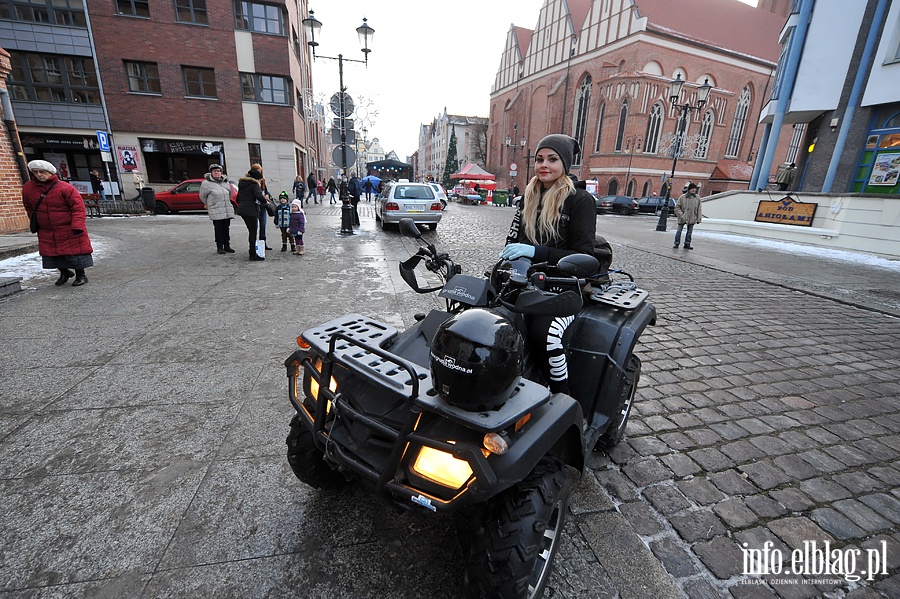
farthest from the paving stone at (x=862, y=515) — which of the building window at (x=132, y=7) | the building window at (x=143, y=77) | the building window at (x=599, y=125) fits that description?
the building window at (x=599, y=125)

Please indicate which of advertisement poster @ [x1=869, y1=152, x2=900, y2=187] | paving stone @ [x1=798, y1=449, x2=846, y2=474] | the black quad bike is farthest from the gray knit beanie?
advertisement poster @ [x1=869, y1=152, x2=900, y2=187]

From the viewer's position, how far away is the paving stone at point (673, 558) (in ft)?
6.07

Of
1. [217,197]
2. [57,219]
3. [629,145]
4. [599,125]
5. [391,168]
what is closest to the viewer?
[57,219]

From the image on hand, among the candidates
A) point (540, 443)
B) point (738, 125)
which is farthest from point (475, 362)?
point (738, 125)

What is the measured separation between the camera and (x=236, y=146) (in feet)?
74.7

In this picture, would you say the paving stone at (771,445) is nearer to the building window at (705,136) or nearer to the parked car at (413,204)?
the parked car at (413,204)

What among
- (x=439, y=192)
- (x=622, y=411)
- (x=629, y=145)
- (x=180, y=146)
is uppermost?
(x=629, y=145)

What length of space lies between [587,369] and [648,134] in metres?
41.1

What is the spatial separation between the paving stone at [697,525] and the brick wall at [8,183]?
43.3 feet

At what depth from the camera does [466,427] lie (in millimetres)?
1375

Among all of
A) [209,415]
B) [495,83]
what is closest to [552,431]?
[209,415]

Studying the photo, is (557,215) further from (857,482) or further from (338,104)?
(338,104)

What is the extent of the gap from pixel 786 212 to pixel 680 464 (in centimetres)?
1676

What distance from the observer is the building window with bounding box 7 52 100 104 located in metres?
19.9
